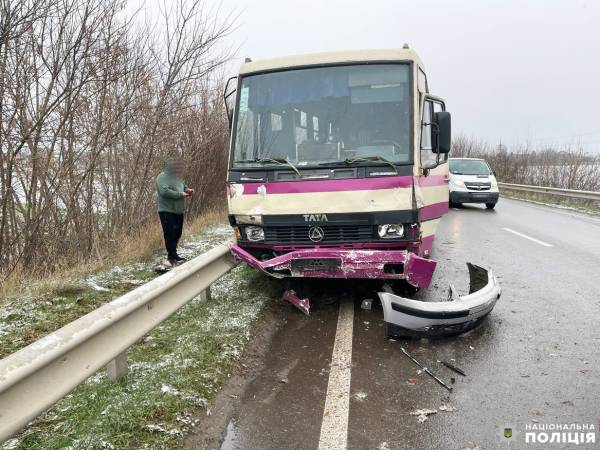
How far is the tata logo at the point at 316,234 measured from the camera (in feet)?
16.6

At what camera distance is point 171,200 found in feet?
22.7

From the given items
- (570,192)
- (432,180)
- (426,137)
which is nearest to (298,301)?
(432,180)

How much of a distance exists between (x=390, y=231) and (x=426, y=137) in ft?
4.26

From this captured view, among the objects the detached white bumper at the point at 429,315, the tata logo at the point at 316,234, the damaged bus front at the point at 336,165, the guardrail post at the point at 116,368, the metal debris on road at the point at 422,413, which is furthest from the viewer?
the tata logo at the point at 316,234

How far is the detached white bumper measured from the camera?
13.7 ft

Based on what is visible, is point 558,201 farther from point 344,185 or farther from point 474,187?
point 344,185

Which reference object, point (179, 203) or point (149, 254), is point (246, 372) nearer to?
point (179, 203)

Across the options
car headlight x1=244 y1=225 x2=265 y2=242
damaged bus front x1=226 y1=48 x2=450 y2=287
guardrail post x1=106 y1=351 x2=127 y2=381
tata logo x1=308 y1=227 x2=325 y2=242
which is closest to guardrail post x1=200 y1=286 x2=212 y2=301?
damaged bus front x1=226 y1=48 x2=450 y2=287

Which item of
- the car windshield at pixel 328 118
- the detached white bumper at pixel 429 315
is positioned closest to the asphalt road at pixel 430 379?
the detached white bumper at pixel 429 315

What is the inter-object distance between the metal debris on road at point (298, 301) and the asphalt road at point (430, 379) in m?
0.10

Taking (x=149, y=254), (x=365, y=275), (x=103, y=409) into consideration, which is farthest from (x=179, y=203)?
(x=103, y=409)

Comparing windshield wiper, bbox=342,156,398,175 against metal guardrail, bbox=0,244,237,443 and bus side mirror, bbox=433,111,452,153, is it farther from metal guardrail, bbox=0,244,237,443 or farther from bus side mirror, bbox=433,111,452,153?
metal guardrail, bbox=0,244,237,443

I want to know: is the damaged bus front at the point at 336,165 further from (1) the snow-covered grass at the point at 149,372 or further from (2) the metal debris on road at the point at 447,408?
(2) the metal debris on road at the point at 447,408

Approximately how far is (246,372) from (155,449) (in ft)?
3.97
